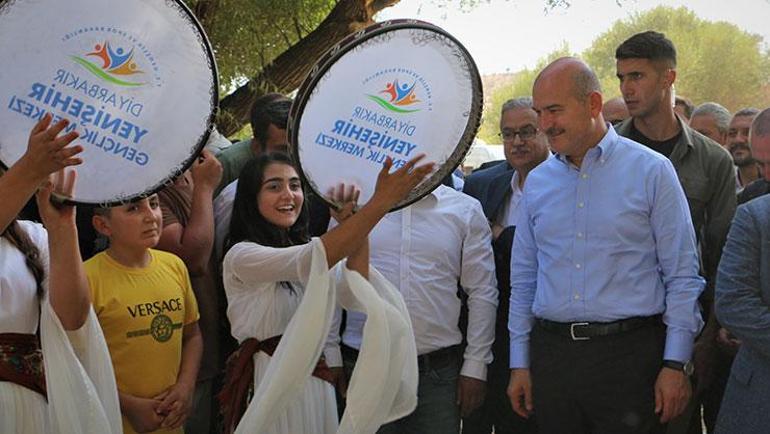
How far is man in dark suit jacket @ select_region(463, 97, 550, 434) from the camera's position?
465cm

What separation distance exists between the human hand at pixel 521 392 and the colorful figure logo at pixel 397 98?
1404 mm

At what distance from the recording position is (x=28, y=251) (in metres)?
3.21

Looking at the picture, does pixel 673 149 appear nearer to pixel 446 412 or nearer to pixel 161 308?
pixel 446 412

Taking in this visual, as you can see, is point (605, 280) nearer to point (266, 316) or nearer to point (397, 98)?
point (397, 98)

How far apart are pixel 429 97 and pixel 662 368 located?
56.8 inches

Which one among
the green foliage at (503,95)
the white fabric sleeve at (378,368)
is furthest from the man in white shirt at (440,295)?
the green foliage at (503,95)

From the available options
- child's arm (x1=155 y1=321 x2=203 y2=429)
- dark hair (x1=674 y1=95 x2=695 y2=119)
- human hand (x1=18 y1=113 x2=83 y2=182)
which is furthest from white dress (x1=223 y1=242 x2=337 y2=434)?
dark hair (x1=674 y1=95 x2=695 y2=119)

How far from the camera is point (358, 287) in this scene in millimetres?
3447

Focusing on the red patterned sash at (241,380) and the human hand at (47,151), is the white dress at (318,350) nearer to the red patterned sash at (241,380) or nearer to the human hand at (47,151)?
the red patterned sash at (241,380)

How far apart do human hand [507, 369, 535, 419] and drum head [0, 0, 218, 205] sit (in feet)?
5.84

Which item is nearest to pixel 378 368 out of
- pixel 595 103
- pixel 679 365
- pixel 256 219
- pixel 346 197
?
pixel 346 197

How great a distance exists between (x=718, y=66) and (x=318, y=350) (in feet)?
145

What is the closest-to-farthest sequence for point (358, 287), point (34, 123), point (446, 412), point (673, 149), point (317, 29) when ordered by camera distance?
point (34, 123), point (358, 287), point (446, 412), point (673, 149), point (317, 29)

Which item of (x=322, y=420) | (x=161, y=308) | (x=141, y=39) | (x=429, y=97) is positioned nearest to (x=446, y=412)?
(x=322, y=420)
